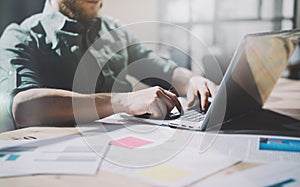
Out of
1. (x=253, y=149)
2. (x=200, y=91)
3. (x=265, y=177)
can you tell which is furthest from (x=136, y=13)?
(x=265, y=177)

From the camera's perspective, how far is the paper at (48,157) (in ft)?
2.78

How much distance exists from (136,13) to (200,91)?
1.56ft

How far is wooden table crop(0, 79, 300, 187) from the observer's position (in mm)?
782

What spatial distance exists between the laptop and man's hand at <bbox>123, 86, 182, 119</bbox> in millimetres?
27

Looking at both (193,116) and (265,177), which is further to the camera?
(193,116)

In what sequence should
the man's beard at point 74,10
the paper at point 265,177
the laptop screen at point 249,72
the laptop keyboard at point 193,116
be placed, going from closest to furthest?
the paper at point 265,177, the laptop screen at point 249,72, the laptop keyboard at point 193,116, the man's beard at point 74,10

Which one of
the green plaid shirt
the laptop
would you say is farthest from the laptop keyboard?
the green plaid shirt

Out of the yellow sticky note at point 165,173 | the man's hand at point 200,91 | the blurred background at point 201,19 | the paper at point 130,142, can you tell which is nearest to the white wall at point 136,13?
the blurred background at point 201,19

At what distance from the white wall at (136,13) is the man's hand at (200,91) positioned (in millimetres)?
289

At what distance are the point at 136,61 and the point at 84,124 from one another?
495mm

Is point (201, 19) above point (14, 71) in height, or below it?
above

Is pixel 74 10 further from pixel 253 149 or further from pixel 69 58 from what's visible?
pixel 253 149

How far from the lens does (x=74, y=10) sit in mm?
1546

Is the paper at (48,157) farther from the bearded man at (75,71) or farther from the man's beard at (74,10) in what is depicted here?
the man's beard at (74,10)
